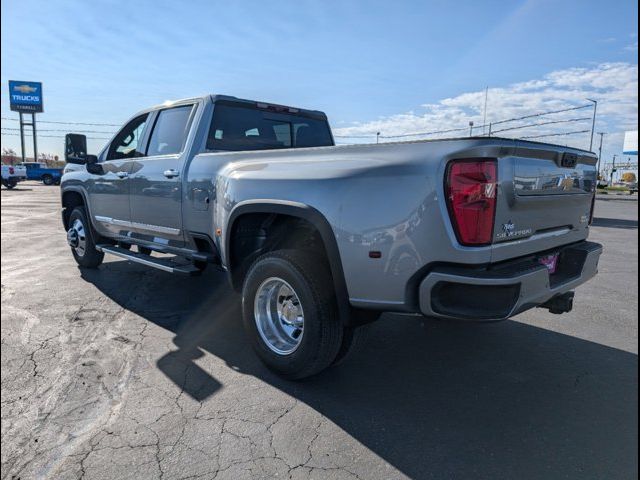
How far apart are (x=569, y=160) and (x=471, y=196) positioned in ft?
3.76

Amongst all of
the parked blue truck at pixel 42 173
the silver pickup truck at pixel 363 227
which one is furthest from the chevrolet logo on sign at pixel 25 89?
the silver pickup truck at pixel 363 227

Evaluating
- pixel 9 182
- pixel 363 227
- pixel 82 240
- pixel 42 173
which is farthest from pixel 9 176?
pixel 363 227

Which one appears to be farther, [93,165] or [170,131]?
[93,165]

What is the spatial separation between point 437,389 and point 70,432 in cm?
226

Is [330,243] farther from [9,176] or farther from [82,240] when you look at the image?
[9,176]

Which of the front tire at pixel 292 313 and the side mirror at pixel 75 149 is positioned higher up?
the side mirror at pixel 75 149

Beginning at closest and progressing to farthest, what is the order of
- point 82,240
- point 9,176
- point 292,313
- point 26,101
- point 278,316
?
point 292,313
point 278,316
point 82,240
point 9,176
point 26,101

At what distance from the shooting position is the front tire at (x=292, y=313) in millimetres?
3037

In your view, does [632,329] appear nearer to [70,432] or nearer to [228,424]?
[228,424]

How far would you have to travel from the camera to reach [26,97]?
190 feet

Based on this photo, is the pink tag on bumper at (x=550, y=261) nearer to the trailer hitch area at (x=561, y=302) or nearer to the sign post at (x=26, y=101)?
the trailer hitch area at (x=561, y=302)

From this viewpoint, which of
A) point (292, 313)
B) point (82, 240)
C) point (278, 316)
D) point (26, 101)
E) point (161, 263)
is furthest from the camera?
point (26, 101)

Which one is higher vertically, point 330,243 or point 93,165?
point 93,165

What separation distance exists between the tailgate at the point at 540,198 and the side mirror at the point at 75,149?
17.5 feet
